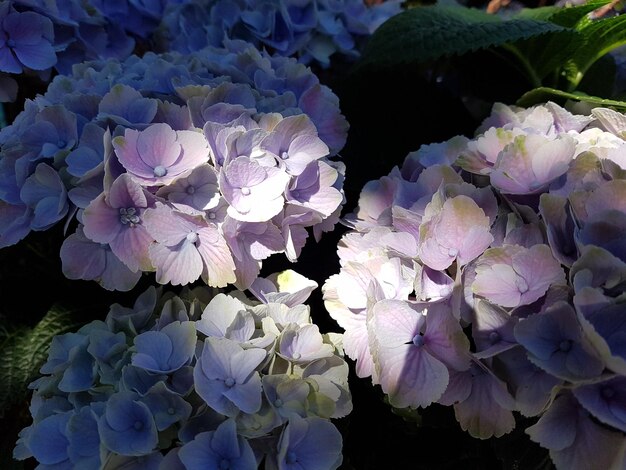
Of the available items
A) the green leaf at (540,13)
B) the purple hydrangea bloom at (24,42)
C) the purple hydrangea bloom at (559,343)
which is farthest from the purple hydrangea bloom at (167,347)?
the green leaf at (540,13)

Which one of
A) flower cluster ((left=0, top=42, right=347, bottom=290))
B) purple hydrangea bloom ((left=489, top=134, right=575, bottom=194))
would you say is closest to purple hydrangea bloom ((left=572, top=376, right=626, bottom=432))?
purple hydrangea bloom ((left=489, top=134, right=575, bottom=194))

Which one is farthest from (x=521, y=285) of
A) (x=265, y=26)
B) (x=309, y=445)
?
(x=265, y=26)

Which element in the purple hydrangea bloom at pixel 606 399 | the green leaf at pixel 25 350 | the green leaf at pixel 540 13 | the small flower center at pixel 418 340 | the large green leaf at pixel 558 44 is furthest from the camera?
the green leaf at pixel 540 13

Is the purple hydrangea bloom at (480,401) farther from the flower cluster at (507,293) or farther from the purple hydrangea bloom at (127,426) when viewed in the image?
the purple hydrangea bloom at (127,426)

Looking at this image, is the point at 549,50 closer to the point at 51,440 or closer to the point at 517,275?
the point at 517,275

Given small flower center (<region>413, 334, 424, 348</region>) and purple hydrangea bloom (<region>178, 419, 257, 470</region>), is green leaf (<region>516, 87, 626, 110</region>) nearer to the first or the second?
small flower center (<region>413, 334, 424, 348</region>)

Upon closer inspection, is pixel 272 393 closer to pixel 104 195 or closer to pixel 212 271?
pixel 212 271

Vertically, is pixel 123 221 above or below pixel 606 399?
below
